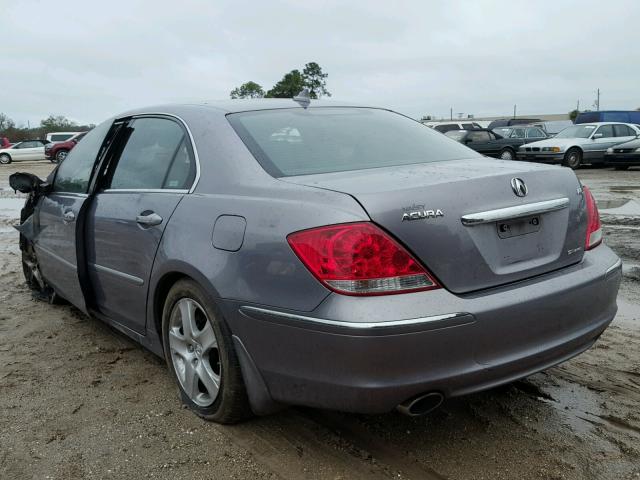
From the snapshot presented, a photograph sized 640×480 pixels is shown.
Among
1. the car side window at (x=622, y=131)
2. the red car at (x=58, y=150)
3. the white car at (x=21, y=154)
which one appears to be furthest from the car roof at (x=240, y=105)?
the white car at (x=21, y=154)

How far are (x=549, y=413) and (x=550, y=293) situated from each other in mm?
809

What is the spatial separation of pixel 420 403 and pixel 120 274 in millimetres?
1898

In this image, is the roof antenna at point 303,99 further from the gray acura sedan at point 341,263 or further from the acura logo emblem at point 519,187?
the acura logo emblem at point 519,187

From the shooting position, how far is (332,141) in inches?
124

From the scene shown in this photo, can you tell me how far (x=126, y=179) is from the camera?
146 inches

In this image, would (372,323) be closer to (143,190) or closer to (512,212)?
(512,212)

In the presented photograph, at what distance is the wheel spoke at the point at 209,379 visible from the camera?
2.84 m

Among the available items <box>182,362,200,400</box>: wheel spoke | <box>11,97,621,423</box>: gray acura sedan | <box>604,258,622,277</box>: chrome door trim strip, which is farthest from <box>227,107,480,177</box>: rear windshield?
<box>182,362,200,400</box>: wheel spoke

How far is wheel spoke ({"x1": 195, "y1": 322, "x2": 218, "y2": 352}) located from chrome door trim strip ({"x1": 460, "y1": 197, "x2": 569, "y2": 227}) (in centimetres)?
121

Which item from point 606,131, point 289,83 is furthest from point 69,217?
point 289,83

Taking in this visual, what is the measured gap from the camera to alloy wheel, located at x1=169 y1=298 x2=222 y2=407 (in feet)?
9.34

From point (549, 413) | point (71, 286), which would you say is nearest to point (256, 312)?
point (549, 413)

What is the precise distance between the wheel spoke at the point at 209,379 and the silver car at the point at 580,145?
18740mm

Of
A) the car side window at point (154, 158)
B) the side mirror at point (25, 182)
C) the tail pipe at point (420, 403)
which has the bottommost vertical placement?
the tail pipe at point (420, 403)
